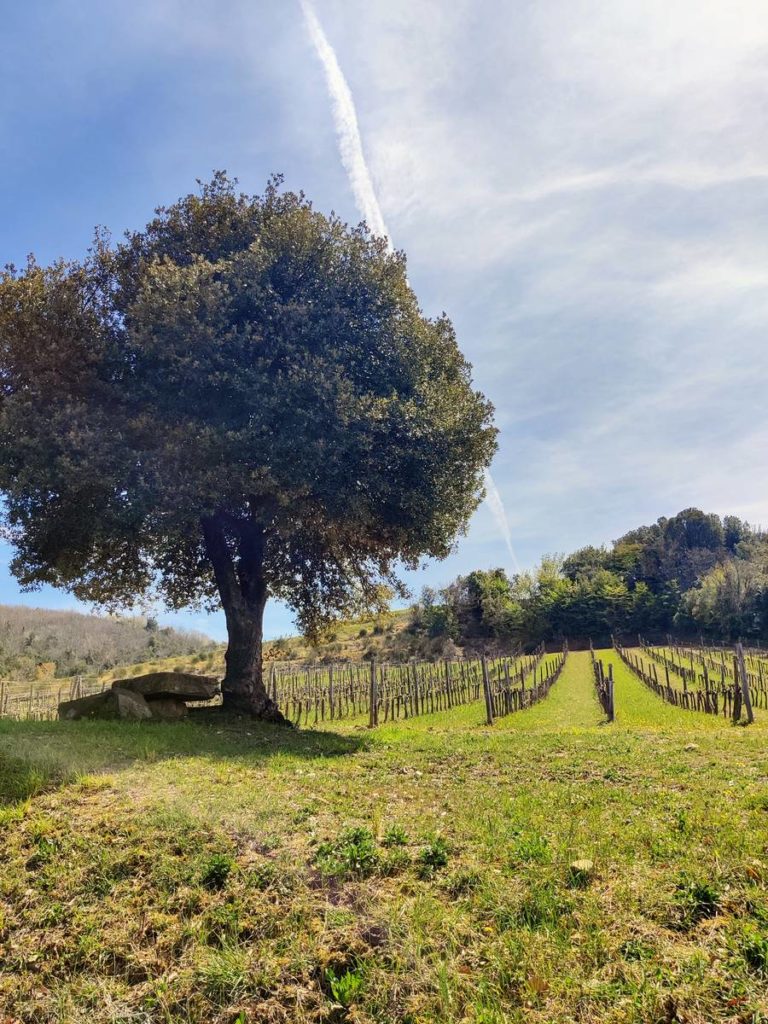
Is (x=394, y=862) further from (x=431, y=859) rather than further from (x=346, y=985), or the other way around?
(x=346, y=985)


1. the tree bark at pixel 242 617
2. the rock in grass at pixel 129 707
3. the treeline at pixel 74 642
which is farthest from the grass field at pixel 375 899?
the treeline at pixel 74 642

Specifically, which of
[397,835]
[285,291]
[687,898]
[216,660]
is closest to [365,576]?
[285,291]

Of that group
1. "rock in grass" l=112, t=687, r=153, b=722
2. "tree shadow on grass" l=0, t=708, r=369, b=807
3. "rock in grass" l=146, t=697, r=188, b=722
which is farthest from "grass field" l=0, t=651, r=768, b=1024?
"rock in grass" l=146, t=697, r=188, b=722

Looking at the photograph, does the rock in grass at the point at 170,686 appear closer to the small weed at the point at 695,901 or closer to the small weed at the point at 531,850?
the small weed at the point at 531,850

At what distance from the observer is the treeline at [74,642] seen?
64.0 meters

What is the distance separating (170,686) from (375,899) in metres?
13.8

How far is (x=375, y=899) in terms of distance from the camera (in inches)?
209

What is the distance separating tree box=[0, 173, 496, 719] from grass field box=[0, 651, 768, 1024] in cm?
777

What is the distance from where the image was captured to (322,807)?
25.2 ft

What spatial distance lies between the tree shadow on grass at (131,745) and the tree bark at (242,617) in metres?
0.76

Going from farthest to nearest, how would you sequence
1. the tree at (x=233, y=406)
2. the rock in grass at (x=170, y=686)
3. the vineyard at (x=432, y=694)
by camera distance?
the vineyard at (x=432, y=694)
the rock in grass at (x=170, y=686)
the tree at (x=233, y=406)

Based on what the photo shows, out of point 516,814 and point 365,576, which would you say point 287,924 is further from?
point 365,576

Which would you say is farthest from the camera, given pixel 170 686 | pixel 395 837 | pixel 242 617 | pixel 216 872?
pixel 242 617

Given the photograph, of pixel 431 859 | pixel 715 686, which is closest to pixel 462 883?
pixel 431 859
